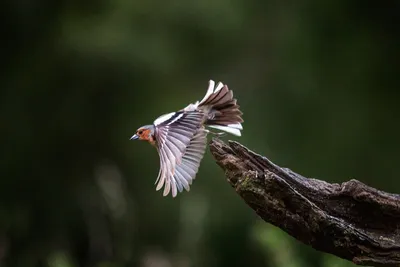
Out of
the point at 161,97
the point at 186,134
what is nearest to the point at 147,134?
the point at 186,134

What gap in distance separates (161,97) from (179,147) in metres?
5.20

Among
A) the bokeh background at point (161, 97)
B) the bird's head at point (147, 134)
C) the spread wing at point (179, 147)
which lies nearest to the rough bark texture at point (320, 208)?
the spread wing at point (179, 147)

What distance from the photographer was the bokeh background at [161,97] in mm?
7637

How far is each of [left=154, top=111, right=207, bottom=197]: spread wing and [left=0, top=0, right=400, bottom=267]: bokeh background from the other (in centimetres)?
418

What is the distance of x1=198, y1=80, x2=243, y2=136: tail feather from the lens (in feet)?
10.4

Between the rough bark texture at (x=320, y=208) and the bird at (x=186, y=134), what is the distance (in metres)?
0.42

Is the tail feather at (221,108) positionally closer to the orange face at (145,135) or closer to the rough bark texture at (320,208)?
the orange face at (145,135)

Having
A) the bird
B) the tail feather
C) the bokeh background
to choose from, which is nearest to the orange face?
the bird

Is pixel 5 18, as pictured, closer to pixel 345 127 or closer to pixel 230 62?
pixel 230 62

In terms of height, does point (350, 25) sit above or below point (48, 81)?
above

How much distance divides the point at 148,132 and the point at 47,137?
508cm

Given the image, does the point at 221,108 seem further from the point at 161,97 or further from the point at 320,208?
the point at 161,97

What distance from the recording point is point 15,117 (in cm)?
797

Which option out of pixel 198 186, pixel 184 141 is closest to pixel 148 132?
pixel 184 141
